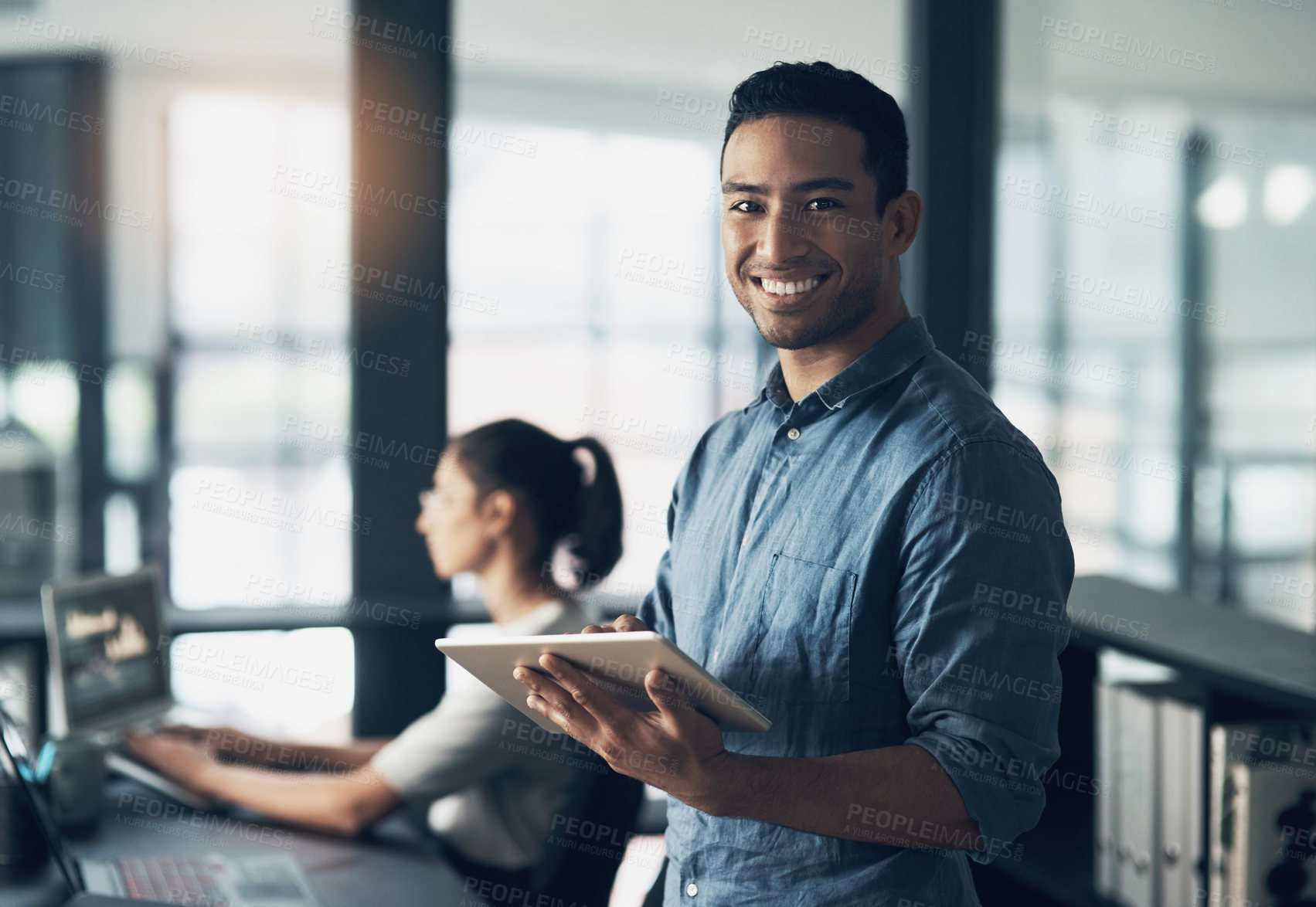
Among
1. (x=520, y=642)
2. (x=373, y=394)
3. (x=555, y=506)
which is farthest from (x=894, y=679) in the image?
(x=373, y=394)

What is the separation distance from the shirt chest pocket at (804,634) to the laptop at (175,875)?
808 millimetres

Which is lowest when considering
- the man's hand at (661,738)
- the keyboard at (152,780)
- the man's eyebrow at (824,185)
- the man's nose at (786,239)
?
the keyboard at (152,780)

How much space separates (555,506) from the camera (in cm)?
200

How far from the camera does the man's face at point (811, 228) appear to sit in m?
1.19

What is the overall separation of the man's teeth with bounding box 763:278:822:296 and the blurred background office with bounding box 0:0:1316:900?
0.89 metres

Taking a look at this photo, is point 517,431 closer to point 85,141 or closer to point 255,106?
point 85,141

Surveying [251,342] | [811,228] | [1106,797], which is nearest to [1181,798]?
[1106,797]

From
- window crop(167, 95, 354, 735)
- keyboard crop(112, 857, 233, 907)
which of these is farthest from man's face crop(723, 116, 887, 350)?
window crop(167, 95, 354, 735)

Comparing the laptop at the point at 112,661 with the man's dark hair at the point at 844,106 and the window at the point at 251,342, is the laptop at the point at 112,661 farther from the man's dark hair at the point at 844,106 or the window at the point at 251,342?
the window at the point at 251,342

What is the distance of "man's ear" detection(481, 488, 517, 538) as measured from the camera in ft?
6.43

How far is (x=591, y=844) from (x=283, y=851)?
48 cm

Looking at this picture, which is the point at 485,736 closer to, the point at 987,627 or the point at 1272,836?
the point at 987,627

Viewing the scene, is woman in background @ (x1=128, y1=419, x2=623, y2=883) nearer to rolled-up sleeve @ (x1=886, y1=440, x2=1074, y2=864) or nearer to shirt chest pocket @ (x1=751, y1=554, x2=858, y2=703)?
shirt chest pocket @ (x1=751, y1=554, x2=858, y2=703)

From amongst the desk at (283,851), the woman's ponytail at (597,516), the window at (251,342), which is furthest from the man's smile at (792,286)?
the window at (251,342)
